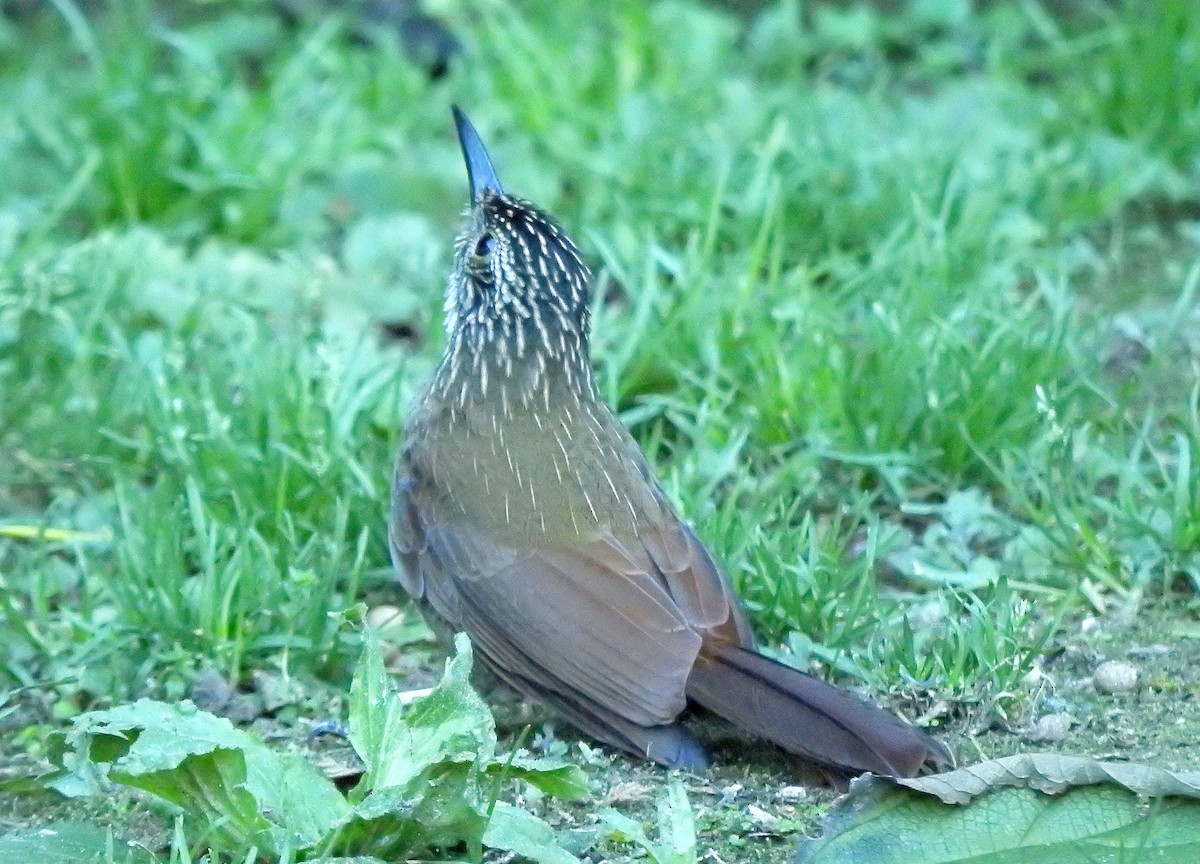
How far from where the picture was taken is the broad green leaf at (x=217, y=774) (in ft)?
11.2

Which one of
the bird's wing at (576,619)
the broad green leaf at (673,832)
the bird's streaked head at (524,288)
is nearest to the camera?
the broad green leaf at (673,832)

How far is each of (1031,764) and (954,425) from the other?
1.69 m

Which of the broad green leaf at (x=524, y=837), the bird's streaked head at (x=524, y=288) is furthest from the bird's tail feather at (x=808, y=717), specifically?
the bird's streaked head at (x=524, y=288)

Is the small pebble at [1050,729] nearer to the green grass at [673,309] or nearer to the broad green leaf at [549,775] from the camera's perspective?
the green grass at [673,309]

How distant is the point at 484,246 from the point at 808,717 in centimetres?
169

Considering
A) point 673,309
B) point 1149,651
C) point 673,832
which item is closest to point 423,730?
point 673,832

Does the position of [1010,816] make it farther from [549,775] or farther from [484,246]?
[484,246]

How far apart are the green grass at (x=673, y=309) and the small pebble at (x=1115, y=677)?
0.16 m

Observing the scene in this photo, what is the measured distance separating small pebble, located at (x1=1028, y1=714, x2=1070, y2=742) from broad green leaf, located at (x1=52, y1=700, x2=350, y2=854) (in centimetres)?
158

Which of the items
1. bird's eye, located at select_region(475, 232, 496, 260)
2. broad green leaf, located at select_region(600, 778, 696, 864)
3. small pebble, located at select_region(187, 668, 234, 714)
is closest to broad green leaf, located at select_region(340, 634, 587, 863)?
broad green leaf, located at select_region(600, 778, 696, 864)

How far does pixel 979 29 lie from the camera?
8.12 m

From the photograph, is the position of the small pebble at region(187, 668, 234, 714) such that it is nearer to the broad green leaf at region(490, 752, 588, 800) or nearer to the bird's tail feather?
the broad green leaf at region(490, 752, 588, 800)

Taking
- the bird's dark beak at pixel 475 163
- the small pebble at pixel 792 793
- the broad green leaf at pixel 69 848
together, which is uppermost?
the bird's dark beak at pixel 475 163

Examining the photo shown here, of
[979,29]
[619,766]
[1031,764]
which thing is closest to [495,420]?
[619,766]
